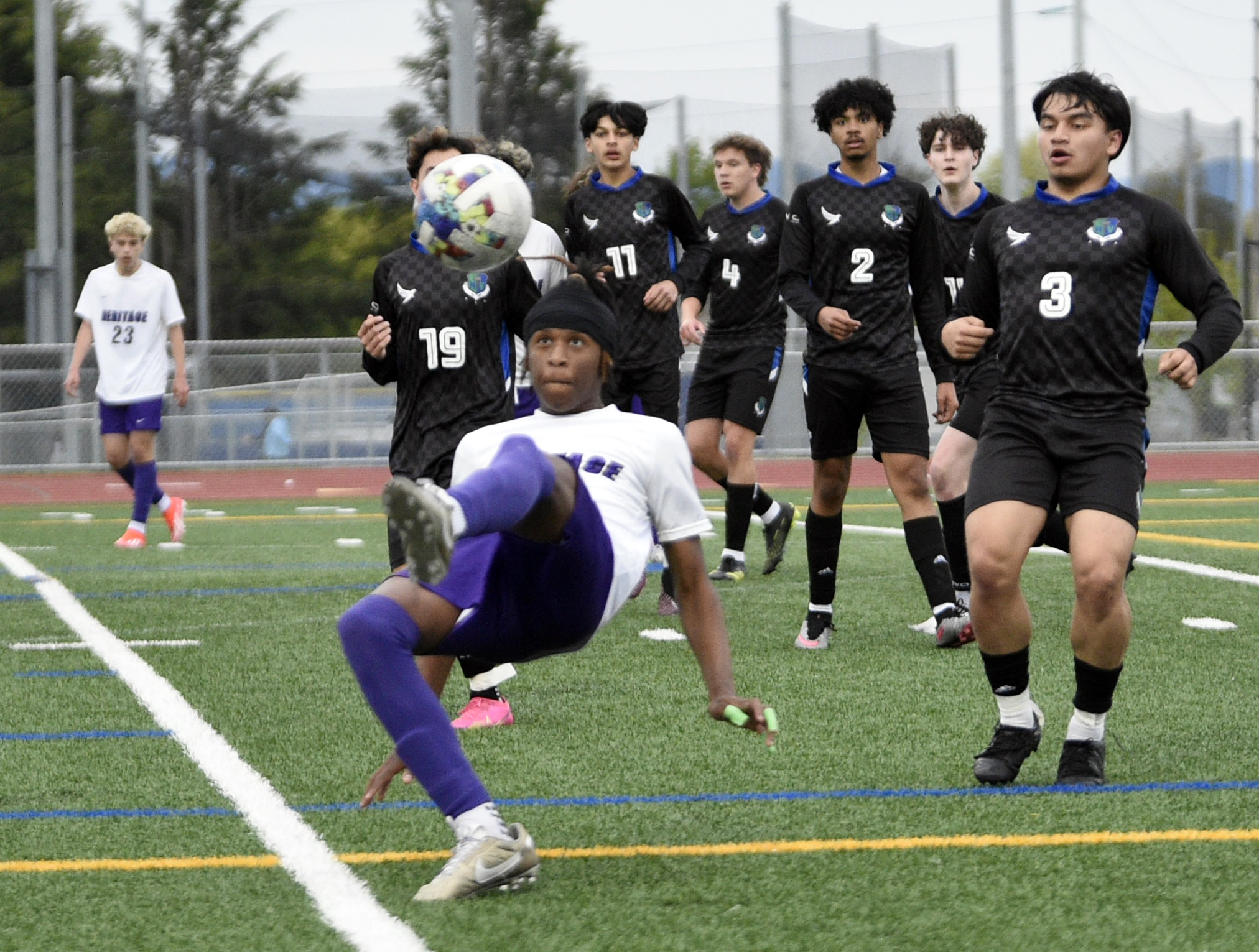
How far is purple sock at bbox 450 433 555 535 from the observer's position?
3453 mm

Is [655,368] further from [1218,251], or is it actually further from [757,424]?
[1218,251]

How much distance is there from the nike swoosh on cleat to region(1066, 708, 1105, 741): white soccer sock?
1.84 metres

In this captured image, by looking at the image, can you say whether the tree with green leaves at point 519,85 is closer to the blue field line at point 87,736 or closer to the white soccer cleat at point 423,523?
the blue field line at point 87,736

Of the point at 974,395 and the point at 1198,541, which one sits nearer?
the point at 974,395

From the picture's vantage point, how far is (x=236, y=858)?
4.11 metres

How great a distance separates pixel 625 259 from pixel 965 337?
12.8 feet

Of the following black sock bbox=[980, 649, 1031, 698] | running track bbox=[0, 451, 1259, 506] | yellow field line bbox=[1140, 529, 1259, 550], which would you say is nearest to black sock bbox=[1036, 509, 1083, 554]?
black sock bbox=[980, 649, 1031, 698]

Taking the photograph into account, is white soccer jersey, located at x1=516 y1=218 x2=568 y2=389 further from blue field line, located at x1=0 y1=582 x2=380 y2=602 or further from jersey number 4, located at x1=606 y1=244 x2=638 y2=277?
blue field line, located at x1=0 y1=582 x2=380 y2=602

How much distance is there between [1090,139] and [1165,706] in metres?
2.03

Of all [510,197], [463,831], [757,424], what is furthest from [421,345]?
[757,424]

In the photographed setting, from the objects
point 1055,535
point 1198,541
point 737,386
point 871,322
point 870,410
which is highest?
point 871,322

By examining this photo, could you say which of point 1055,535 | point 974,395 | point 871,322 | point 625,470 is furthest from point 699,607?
point 974,395

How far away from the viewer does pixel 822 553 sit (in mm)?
7543

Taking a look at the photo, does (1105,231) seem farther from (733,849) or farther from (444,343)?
(444,343)
